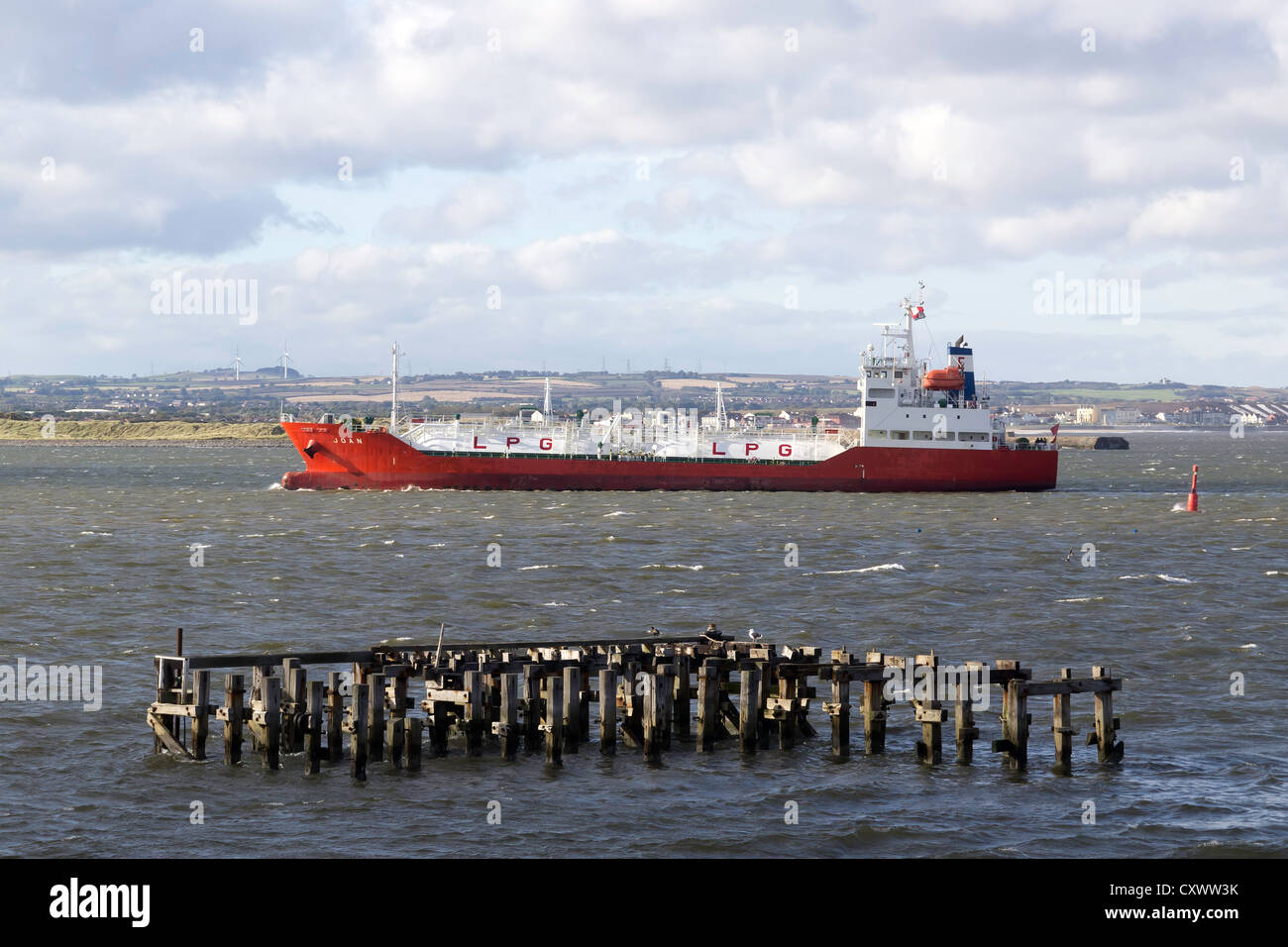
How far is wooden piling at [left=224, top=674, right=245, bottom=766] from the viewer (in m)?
22.0

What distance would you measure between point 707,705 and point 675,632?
400 inches

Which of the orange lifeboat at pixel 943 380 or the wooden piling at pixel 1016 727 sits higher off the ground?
the orange lifeboat at pixel 943 380

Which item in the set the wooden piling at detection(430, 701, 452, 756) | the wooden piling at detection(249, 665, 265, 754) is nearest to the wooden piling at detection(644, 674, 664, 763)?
the wooden piling at detection(430, 701, 452, 756)

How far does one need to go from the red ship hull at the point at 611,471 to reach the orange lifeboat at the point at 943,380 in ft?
13.2

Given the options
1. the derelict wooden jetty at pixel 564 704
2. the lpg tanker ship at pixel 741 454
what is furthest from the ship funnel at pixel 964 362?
the derelict wooden jetty at pixel 564 704

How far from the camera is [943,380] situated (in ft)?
295

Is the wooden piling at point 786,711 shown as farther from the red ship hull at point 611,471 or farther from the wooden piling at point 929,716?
the red ship hull at point 611,471

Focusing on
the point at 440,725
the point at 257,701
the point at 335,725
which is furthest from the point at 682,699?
the point at 257,701

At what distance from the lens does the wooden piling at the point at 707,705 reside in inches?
939

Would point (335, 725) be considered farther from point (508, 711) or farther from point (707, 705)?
point (707, 705)

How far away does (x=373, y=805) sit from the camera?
68.1 feet
